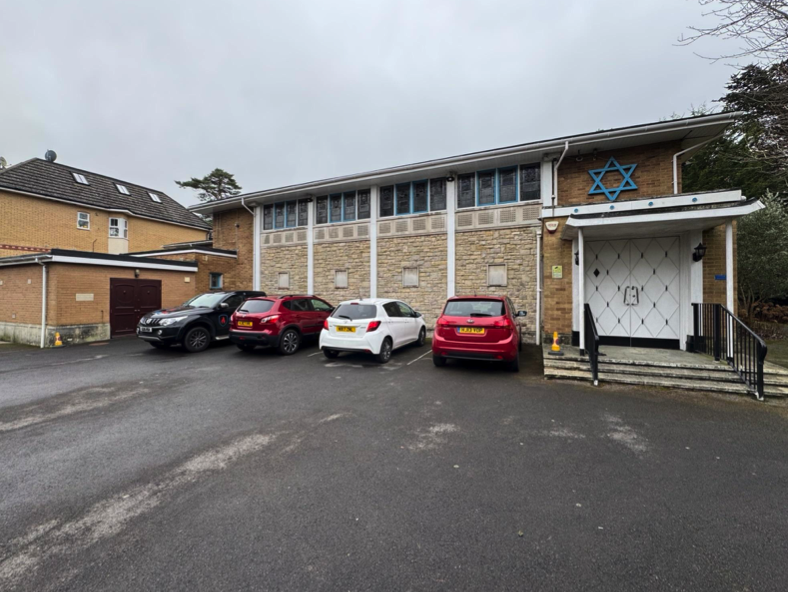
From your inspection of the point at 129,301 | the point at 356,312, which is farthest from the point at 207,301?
the point at 356,312

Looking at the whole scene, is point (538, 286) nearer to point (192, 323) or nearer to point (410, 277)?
point (410, 277)

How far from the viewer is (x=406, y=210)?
12.8 meters

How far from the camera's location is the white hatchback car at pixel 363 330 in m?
7.71

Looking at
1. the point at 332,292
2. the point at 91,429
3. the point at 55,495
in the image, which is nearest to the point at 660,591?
the point at 55,495

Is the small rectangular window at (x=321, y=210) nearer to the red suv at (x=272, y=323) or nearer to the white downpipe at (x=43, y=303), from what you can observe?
the red suv at (x=272, y=323)

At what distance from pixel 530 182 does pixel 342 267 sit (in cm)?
747

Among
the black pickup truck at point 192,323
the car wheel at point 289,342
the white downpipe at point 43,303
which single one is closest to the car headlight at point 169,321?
the black pickup truck at point 192,323

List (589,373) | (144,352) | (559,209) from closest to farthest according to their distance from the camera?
(589,373) → (559,209) → (144,352)

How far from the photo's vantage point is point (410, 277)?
1251 centimetres

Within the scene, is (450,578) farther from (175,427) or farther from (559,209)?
(559,209)

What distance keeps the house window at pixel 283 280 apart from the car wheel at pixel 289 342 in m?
6.12

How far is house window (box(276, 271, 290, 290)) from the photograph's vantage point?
14914mm

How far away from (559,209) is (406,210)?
19.7ft

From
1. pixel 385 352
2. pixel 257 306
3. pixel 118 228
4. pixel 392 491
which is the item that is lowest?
pixel 392 491
